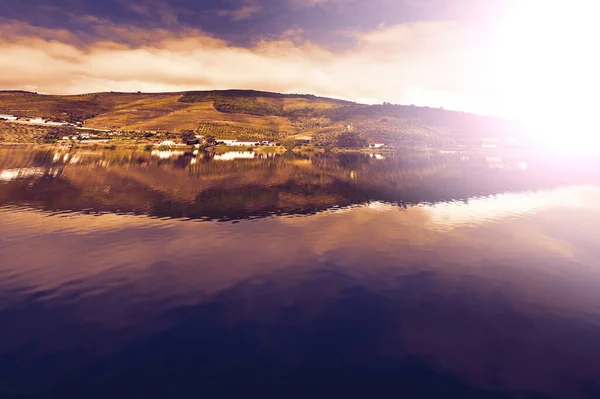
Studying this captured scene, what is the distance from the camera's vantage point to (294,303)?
2612 cm

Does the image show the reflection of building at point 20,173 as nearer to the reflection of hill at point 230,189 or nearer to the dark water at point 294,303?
the reflection of hill at point 230,189

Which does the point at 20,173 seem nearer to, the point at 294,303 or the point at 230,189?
the point at 230,189

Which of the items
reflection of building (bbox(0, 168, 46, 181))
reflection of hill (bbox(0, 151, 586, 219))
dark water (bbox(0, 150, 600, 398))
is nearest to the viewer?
dark water (bbox(0, 150, 600, 398))

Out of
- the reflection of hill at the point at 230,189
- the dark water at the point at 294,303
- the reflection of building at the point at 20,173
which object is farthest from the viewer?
the reflection of building at the point at 20,173

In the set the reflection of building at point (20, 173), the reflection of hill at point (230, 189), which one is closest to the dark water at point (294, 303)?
the reflection of hill at point (230, 189)

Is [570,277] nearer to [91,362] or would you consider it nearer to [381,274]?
[381,274]

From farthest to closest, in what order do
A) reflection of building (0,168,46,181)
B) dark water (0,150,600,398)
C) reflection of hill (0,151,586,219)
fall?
reflection of building (0,168,46,181) < reflection of hill (0,151,586,219) < dark water (0,150,600,398)

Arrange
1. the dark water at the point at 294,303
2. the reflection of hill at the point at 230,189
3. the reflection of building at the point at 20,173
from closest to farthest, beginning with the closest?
the dark water at the point at 294,303
the reflection of hill at the point at 230,189
the reflection of building at the point at 20,173

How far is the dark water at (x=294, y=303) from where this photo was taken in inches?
711

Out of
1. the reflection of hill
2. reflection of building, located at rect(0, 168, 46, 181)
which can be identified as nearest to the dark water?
the reflection of hill

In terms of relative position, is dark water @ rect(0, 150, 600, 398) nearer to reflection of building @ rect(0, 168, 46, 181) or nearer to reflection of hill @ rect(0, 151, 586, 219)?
reflection of hill @ rect(0, 151, 586, 219)

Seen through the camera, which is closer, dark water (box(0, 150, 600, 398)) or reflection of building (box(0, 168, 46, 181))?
dark water (box(0, 150, 600, 398))

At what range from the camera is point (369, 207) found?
63375mm

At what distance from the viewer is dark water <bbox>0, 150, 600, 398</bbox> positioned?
18047mm
